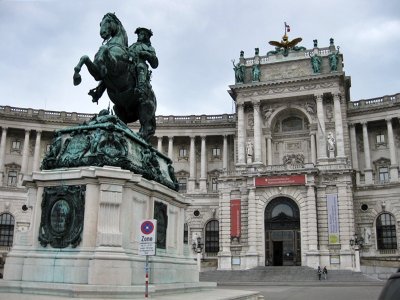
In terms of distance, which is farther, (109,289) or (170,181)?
(170,181)

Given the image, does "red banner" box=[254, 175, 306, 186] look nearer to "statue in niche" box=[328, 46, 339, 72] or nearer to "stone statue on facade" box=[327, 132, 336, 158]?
"stone statue on facade" box=[327, 132, 336, 158]

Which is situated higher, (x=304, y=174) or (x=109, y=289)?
(x=304, y=174)

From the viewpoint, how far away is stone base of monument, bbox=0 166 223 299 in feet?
34.9

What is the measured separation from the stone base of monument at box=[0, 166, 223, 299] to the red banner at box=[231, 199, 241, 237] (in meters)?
39.1

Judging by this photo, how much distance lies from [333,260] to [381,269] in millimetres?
4560

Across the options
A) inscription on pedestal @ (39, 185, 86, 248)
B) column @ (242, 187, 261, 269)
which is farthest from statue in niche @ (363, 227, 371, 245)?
inscription on pedestal @ (39, 185, 86, 248)

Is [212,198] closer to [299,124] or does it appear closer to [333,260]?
[299,124]

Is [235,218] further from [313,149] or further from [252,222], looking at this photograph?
[313,149]

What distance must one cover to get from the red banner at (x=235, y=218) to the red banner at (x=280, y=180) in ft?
10.7

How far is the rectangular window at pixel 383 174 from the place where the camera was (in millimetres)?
55922

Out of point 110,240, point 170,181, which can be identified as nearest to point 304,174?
point 170,181

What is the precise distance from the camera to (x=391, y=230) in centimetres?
5250

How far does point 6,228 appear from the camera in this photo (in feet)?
189

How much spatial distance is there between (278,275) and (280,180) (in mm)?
10619
